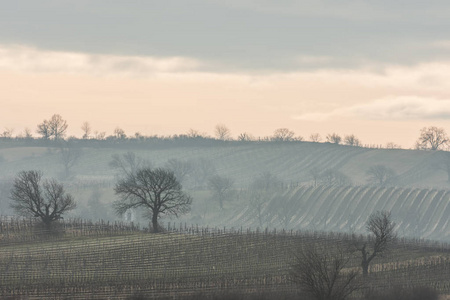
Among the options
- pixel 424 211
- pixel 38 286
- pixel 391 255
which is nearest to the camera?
pixel 38 286

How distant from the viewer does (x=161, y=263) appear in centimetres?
8625

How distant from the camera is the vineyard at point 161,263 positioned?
73750mm

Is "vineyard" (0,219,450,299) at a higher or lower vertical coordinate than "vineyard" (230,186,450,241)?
lower

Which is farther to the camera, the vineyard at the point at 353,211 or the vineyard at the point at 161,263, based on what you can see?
the vineyard at the point at 353,211

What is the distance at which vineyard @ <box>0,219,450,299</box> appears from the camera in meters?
73.8

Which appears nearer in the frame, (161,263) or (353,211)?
(161,263)

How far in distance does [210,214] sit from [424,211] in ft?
167

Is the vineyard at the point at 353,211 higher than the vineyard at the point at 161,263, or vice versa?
the vineyard at the point at 353,211

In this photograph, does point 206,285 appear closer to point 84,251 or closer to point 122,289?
point 122,289

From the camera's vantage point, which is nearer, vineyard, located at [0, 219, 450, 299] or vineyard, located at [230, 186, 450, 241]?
vineyard, located at [0, 219, 450, 299]

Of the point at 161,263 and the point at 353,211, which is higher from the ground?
the point at 353,211

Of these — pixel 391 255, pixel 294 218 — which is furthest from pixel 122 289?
pixel 294 218

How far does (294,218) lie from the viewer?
186 m

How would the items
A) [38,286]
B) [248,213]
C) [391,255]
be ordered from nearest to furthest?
[38,286]
[391,255]
[248,213]
